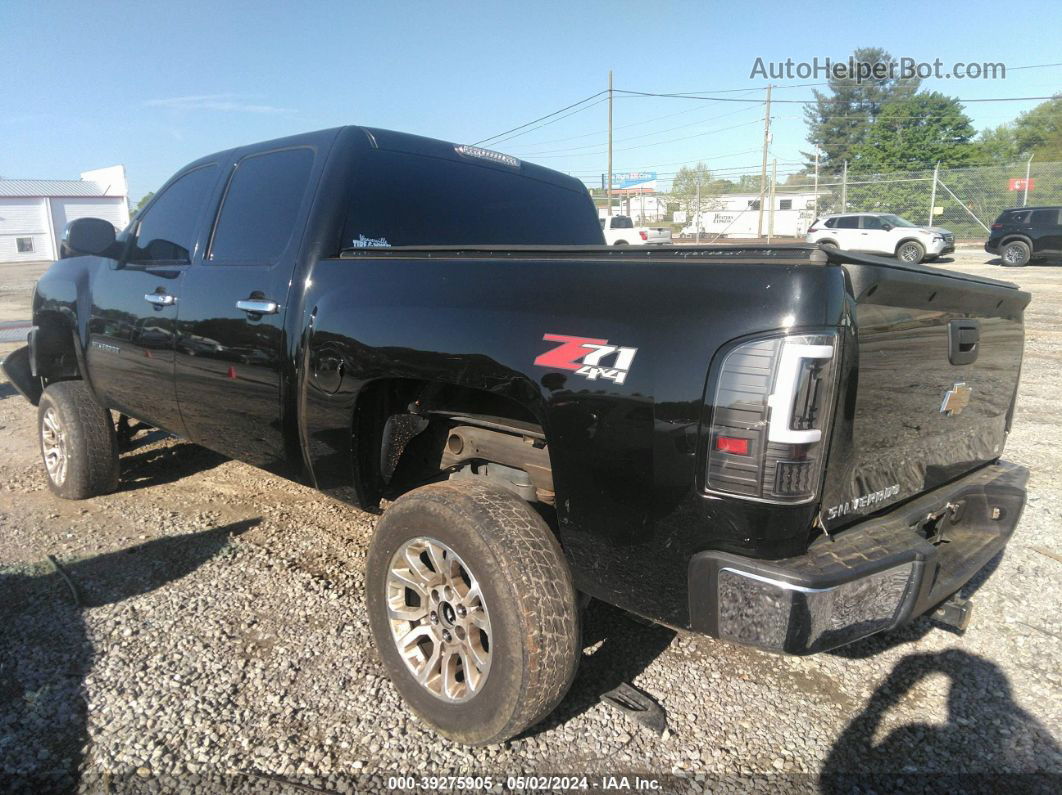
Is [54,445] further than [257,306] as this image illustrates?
Yes

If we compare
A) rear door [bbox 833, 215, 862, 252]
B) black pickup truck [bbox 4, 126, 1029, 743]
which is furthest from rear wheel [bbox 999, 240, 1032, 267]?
black pickup truck [bbox 4, 126, 1029, 743]

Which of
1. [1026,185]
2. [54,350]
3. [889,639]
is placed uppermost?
[1026,185]

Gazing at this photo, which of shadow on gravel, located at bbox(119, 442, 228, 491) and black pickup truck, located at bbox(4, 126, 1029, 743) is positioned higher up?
black pickup truck, located at bbox(4, 126, 1029, 743)

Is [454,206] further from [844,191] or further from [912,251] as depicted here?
[844,191]

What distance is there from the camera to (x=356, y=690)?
9.05ft

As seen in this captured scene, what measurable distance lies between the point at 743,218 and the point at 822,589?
141 feet

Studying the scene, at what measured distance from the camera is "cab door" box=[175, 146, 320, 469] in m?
3.13

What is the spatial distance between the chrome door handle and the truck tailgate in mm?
2185

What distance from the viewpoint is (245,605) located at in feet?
11.0

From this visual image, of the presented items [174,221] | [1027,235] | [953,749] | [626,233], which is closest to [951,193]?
[1027,235]

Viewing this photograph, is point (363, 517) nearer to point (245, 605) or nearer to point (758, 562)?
point (245, 605)

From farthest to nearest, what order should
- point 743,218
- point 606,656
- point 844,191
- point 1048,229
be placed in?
point 743,218, point 844,191, point 1048,229, point 606,656

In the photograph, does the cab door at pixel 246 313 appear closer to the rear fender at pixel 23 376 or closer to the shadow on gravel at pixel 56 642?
the shadow on gravel at pixel 56 642

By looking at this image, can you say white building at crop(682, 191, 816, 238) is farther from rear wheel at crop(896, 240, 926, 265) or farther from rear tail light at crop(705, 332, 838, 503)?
rear tail light at crop(705, 332, 838, 503)
